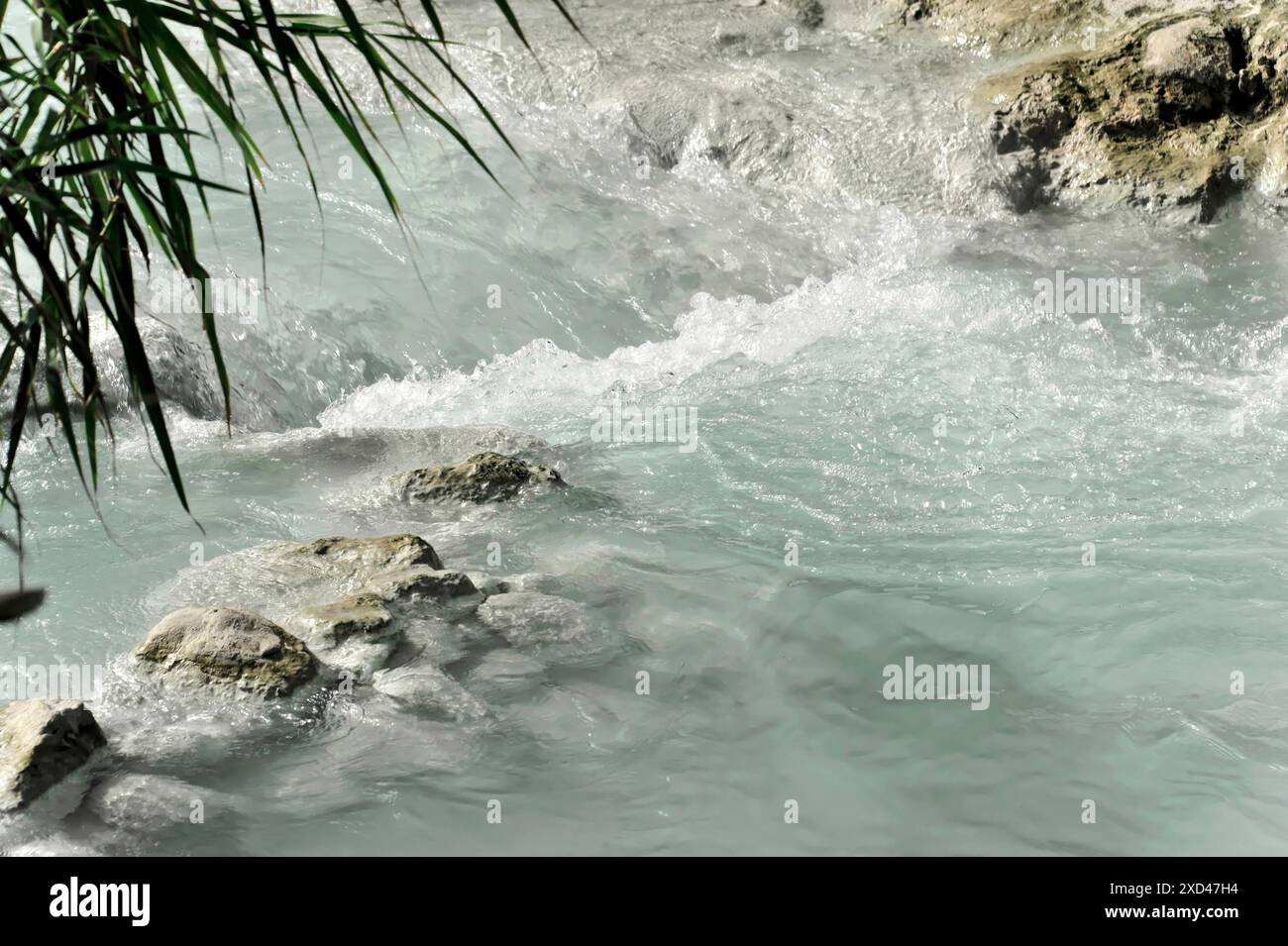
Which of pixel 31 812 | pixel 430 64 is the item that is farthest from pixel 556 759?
pixel 430 64

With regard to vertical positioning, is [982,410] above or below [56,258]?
below

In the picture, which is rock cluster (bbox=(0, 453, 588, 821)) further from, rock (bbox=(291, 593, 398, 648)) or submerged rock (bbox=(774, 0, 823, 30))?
submerged rock (bbox=(774, 0, 823, 30))

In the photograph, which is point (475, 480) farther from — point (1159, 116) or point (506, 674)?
point (1159, 116)

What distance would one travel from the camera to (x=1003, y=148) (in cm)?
918

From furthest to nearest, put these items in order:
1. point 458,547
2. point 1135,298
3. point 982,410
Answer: point 1135,298 → point 982,410 → point 458,547

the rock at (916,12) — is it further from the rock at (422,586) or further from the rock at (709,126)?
the rock at (422,586)

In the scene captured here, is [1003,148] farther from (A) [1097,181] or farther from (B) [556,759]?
(B) [556,759]

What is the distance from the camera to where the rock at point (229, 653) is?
12.9 ft

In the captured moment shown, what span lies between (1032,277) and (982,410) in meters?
1.81

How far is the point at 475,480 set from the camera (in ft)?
18.6

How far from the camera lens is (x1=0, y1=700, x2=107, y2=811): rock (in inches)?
131

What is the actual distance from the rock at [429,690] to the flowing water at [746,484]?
3.5 inches

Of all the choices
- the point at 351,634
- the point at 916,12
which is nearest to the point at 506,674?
the point at 351,634
